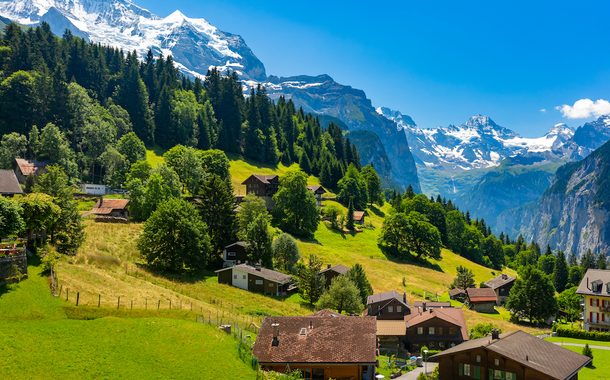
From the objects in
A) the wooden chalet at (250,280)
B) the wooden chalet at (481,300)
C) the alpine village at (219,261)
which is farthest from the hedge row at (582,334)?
the wooden chalet at (250,280)

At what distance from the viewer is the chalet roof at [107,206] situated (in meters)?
96.1

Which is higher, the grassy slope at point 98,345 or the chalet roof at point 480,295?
the grassy slope at point 98,345

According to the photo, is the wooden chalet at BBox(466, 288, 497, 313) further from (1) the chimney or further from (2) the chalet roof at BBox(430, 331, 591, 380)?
(1) the chimney

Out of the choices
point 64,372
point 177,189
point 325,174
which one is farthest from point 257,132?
point 64,372

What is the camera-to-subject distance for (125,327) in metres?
42.2

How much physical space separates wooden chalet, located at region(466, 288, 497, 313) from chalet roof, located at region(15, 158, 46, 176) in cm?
8998

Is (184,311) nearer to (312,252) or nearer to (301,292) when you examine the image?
(301,292)

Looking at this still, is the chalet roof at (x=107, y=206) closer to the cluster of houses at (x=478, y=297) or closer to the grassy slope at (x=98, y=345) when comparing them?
the grassy slope at (x=98, y=345)

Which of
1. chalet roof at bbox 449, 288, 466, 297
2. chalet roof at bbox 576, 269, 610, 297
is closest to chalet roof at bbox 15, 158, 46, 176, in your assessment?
chalet roof at bbox 449, 288, 466, 297

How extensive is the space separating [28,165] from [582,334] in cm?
10283

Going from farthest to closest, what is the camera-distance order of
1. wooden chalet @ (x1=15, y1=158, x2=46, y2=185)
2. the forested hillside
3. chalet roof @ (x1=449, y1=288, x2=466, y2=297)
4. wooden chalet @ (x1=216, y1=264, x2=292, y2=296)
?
1. the forested hillside
2. chalet roof @ (x1=449, y1=288, x2=466, y2=297)
3. wooden chalet @ (x1=15, y1=158, x2=46, y2=185)
4. wooden chalet @ (x1=216, y1=264, x2=292, y2=296)

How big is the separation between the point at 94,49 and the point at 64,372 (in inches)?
6464

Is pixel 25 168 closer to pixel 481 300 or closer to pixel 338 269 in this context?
pixel 338 269

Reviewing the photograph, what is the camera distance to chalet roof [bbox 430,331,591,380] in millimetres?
44944
